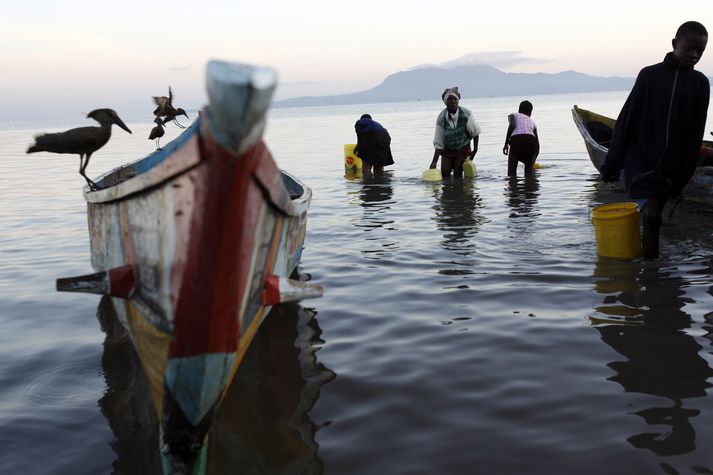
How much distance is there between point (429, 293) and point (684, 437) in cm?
277

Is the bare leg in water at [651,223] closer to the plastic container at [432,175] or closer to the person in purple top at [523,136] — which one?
the person in purple top at [523,136]

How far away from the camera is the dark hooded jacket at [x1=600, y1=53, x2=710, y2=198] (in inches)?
221

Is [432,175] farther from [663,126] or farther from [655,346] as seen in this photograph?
[655,346]

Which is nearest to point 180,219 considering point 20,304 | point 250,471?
point 250,471

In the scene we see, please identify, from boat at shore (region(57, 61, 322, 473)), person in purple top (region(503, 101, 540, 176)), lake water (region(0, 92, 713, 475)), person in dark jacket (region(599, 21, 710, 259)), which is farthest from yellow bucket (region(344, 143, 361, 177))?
boat at shore (region(57, 61, 322, 473))

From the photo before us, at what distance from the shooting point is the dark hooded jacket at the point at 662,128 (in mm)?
5613

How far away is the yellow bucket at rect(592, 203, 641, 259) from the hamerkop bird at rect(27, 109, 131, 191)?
456cm

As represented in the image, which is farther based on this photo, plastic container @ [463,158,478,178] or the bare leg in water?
plastic container @ [463,158,478,178]

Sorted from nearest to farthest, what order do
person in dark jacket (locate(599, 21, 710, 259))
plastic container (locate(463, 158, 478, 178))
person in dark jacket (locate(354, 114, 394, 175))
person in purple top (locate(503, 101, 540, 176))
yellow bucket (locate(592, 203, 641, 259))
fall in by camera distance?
person in dark jacket (locate(599, 21, 710, 259)), yellow bucket (locate(592, 203, 641, 259)), person in purple top (locate(503, 101, 540, 176)), plastic container (locate(463, 158, 478, 178)), person in dark jacket (locate(354, 114, 394, 175))

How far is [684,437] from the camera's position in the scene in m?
3.15

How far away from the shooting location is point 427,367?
417 centimetres

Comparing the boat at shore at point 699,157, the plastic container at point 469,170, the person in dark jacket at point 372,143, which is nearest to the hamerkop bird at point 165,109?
the boat at shore at point 699,157

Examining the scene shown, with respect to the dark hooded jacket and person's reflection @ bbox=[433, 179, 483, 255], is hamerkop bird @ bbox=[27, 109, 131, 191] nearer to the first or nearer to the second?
person's reflection @ bbox=[433, 179, 483, 255]

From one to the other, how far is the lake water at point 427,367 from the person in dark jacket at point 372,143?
6.75 metres
